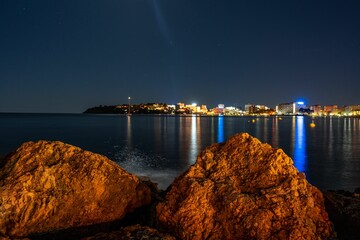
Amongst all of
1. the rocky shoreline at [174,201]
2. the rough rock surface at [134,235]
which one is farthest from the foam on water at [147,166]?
the rough rock surface at [134,235]

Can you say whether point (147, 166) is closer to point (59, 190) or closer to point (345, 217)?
point (59, 190)

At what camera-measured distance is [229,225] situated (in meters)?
5.15

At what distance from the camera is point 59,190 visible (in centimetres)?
580

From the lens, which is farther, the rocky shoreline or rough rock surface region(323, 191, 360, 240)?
rough rock surface region(323, 191, 360, 240)

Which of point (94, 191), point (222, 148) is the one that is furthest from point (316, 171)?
point (94, 191)

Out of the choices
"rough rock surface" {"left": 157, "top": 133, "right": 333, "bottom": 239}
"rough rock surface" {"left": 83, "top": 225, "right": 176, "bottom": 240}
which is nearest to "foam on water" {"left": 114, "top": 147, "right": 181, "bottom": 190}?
"rough rock surface" {"left": 157, "top": 133, "right": 333, "bottom": 239}

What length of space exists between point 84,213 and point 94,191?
1.47 ft

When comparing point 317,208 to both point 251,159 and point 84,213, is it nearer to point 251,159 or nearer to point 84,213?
point 251,159

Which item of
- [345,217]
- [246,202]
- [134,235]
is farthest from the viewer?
[345,217]

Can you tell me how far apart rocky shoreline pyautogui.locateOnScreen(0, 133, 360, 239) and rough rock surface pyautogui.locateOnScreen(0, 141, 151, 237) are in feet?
0.06

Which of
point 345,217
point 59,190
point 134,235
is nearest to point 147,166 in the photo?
point 59,190

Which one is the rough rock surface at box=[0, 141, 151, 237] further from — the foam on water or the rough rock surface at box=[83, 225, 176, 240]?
the foam on water

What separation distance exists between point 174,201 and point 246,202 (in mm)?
1335

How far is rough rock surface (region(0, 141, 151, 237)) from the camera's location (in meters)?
5.33
